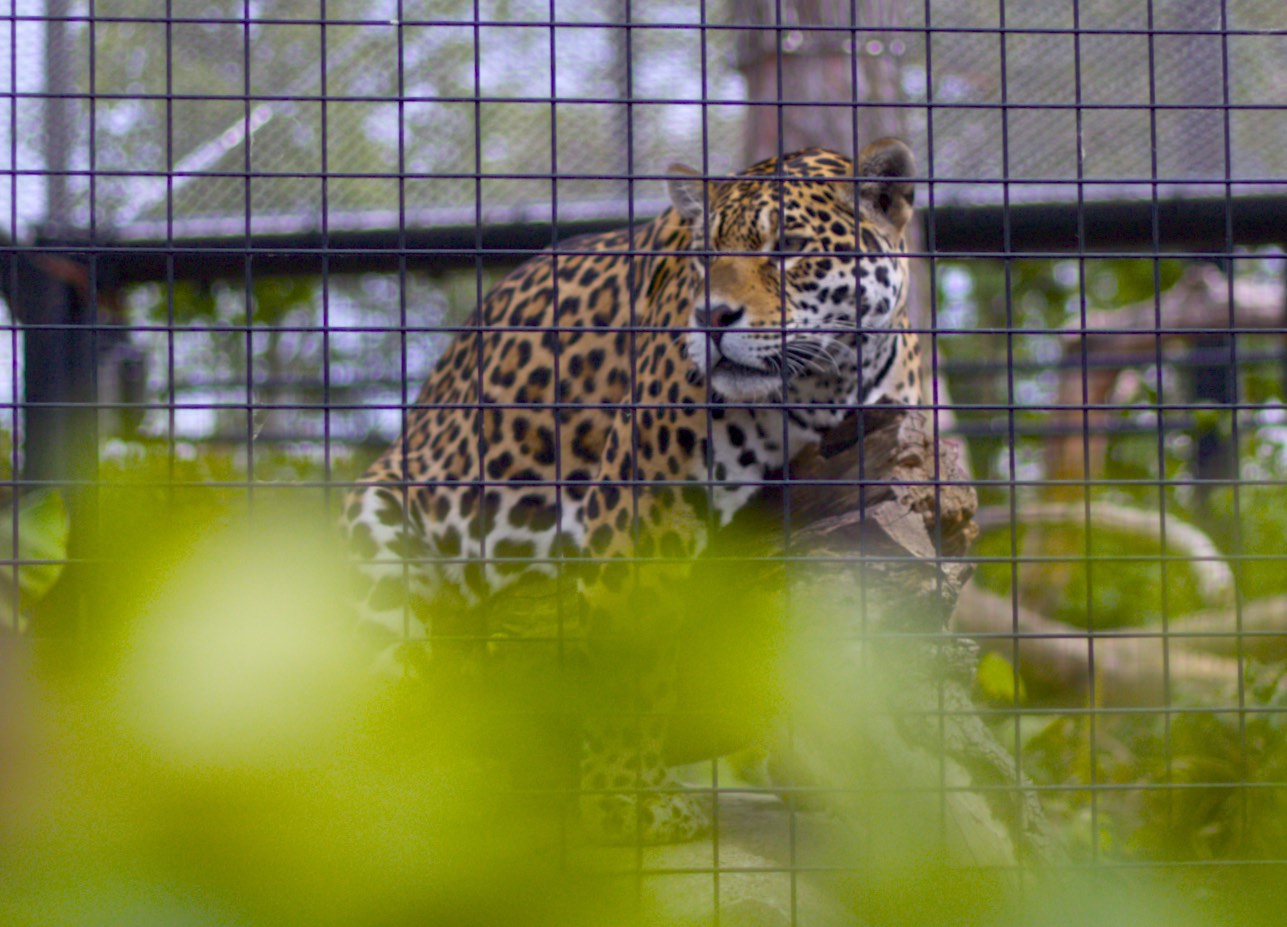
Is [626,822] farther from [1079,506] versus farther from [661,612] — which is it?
[1079,506]

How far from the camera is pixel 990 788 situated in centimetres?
187

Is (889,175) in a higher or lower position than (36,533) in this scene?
higher

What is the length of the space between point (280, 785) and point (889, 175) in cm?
283

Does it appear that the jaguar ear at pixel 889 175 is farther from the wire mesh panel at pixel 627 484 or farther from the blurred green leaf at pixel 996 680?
the blurred green leaf at pixel 996 680

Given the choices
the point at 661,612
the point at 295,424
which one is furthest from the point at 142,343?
the point at 661,612

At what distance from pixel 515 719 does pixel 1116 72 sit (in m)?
4.55

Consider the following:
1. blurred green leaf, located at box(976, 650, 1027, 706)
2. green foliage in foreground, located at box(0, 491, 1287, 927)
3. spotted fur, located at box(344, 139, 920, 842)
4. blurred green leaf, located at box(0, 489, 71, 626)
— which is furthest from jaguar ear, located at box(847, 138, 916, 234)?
green foliage in foreground, located at box(0, 491, 1287, 927)

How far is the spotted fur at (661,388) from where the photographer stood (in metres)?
2.81

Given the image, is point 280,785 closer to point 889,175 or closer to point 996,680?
point 889,175

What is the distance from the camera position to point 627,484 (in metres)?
1.90

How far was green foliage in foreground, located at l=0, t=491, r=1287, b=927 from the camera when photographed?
473 mm

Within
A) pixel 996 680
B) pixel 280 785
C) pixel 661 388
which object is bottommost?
pixel 996 680

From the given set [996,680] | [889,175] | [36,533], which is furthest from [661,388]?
[36,533]

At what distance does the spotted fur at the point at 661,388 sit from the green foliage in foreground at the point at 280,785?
148 centimetres
